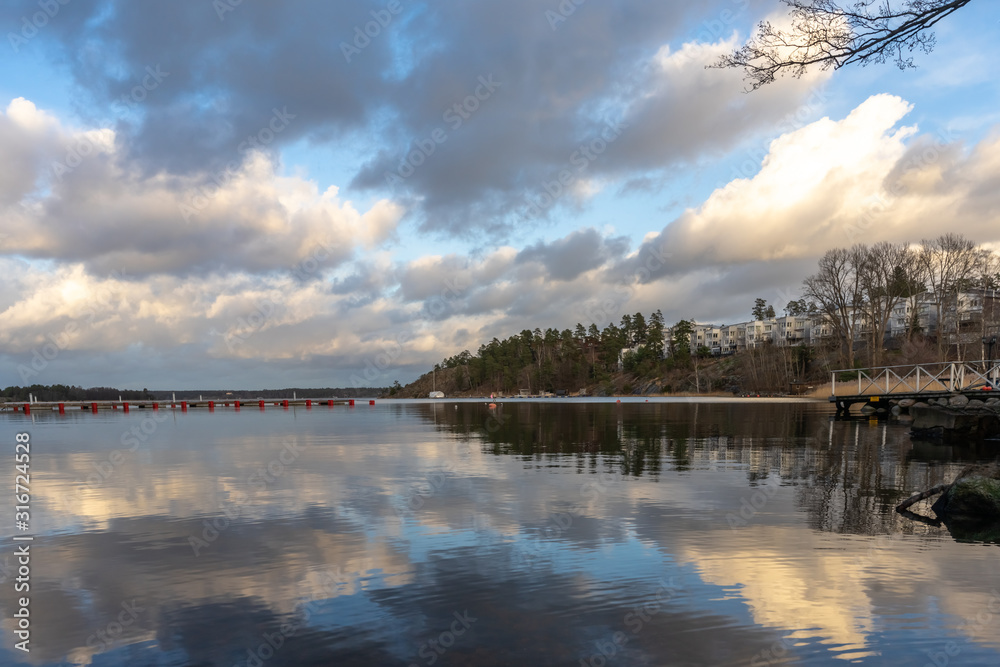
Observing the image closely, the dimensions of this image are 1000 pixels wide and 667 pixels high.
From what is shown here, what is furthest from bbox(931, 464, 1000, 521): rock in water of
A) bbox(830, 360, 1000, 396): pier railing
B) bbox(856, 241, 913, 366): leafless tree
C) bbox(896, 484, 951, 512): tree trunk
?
bbox(856, 241, 913, 366): leafless tree

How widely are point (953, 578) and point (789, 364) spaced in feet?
403

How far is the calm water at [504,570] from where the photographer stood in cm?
687

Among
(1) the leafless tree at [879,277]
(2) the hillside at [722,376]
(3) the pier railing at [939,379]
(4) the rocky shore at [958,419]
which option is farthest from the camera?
(2) the hillside at [722,376]

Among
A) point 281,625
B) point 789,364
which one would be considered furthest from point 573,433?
point 789,364

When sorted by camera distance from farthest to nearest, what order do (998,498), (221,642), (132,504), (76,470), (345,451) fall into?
1. (345,451)
2. (76,470)
3. (132,504)
4. (998,498)
5. (221,642)

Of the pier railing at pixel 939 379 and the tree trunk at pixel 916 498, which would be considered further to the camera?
the pier railing at pixel 939 379

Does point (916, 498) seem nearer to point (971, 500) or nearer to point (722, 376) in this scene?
point (971, 500)

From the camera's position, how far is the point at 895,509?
43.6 ft

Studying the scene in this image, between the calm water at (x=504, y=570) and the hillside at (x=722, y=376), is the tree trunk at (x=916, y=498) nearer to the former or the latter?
the calm water at (x=504, y=570)

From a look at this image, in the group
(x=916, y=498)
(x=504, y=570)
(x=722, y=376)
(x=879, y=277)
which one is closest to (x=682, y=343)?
(x=722, y=376)

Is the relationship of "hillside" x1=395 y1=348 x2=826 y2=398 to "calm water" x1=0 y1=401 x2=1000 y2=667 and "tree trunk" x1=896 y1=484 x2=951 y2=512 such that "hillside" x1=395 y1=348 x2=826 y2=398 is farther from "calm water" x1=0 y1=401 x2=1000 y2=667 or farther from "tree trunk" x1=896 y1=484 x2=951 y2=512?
"calm water" x1=0 y1=401 x2=1000 y2=667

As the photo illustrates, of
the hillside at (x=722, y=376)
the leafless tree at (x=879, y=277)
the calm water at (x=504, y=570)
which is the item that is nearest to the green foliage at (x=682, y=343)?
the hillside at (x=722, y=376)

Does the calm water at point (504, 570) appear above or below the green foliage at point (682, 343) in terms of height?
below

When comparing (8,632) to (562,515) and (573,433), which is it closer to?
(562,515)
